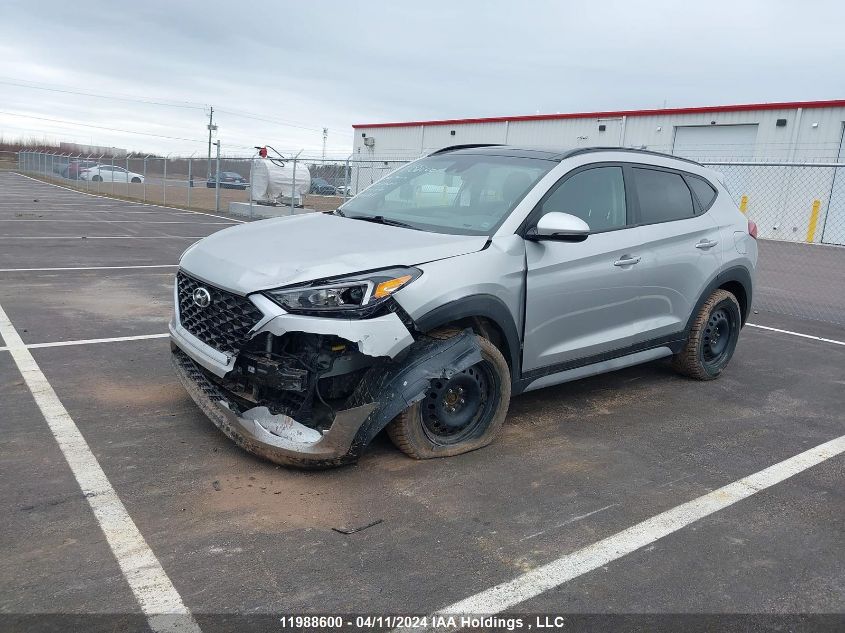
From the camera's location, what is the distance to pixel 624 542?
3.44 m

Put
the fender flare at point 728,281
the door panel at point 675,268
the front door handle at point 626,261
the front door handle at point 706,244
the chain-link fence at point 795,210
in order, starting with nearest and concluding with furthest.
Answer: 1. the front door handle at point 626,261
2. the door panel at point 675,268
3. the front door handle at point 706,244
4. the fender flare at point 728,281
5. the chain-link fence at point 795,210

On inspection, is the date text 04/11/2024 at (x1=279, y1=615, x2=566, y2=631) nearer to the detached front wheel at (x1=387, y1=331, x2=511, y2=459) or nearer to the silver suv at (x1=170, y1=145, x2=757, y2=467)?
the silver suv at (x1=170, y1=145, x2=757, y2=467)

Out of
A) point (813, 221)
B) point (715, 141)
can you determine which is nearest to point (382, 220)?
point (813, 221)

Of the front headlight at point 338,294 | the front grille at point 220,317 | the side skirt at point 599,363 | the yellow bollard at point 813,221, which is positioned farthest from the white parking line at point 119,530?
the yellow bollard at point 813,221

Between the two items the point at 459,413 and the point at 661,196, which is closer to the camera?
the point at 459,413

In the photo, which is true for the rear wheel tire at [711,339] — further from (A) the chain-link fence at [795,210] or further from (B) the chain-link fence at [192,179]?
(B) the chain-link fence at [192,179]

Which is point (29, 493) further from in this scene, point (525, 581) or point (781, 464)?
point (781, 464)

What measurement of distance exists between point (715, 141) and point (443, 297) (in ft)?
86.0

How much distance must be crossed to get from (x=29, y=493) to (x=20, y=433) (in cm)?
85

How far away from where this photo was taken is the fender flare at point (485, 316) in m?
3.95

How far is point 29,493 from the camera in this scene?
3562mm

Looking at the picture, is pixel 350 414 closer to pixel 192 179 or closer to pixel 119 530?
pixel 119 530

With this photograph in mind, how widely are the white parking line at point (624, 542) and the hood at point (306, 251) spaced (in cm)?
167

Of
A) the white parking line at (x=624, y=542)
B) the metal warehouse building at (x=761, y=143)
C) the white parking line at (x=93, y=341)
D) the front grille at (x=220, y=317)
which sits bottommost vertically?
the white parking line at (x=93, y=341)
